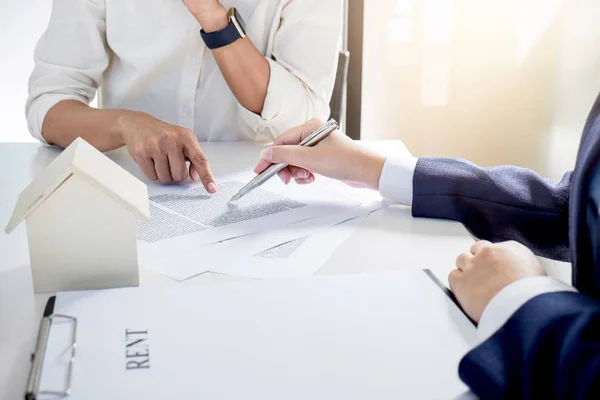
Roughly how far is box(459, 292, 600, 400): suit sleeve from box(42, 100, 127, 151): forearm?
786 mm

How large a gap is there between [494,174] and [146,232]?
1.48 ft

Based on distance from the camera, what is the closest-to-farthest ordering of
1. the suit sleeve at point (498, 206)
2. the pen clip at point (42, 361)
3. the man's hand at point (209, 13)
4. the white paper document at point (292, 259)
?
1. the pen clip at point (42, 361)
2. the white paper document at point (292, 259)
3. the suit sleeve at point (498, 206)
4. the man's hand at point (209, 13)

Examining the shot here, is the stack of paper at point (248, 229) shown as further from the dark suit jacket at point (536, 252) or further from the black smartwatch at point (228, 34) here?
the black smartwatch at point (228, 34)

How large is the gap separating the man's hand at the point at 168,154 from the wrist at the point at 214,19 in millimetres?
271

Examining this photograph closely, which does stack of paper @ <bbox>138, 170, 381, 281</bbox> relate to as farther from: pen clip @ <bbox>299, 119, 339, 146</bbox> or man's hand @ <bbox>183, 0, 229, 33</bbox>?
man's hand @ <bbox>183, 0, 229, 33</bbox>

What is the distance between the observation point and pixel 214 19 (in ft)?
3.91

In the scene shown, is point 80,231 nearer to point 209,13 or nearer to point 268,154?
point 268,154

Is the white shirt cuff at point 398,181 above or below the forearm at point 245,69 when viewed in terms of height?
below

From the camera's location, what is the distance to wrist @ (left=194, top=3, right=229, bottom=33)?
3.89 feet

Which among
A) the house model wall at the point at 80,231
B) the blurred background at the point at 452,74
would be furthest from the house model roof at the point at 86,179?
the blurred background at the point at 452,74

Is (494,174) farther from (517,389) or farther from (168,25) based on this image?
(168,25)

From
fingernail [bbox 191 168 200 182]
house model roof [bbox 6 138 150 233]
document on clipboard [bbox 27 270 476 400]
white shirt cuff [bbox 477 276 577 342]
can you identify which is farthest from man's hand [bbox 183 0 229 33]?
white shirt cuff [bbox 477 276 577 342]

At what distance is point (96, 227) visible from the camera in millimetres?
593

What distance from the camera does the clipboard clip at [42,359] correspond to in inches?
16.6
